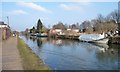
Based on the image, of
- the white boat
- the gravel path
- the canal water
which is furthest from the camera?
the white boat

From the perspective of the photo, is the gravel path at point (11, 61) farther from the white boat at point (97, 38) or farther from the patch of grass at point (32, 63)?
the white boat at point (97, 38)

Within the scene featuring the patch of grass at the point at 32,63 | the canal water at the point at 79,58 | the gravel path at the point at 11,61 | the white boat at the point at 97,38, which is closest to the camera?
the patch of grass at the point at 32,63

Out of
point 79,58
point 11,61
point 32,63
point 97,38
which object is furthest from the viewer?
point 97,38

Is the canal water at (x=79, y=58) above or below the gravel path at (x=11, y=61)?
A: below

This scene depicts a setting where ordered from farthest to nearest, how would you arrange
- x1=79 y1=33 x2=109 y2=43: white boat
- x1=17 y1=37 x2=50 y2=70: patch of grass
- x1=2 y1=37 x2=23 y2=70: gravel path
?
x1=79 y1=33 x2=109 y2=43: white boat
x1=2 y1=37 x2=23 y2=70: gravel path
x1=17 y1=37 x2=50 y2=70: patch of grass

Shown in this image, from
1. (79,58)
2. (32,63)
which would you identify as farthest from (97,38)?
(32,63)

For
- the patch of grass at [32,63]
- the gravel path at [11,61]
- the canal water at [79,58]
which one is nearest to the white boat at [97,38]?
the canal water at [79,58]

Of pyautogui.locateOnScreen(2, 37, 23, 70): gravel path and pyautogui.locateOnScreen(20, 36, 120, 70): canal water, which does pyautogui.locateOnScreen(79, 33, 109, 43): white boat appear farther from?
pyautogui.locateOnScreen(2, 37, 23, 70): gravel path

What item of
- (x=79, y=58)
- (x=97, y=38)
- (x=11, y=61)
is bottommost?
(x=79, y=58)

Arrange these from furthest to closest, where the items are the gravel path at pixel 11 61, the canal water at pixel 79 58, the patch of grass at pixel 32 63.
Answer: the canal water at pixel 79 58
the gravel path at pixel 11 61
the patch of grass at pixel 32 63

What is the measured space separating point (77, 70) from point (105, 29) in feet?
205

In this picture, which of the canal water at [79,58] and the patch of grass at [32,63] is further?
the canal water at [79,58]

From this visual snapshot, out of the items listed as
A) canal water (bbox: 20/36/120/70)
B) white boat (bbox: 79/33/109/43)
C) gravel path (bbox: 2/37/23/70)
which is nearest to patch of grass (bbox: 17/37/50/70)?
gravel path (bbox: 2/37/23/70)

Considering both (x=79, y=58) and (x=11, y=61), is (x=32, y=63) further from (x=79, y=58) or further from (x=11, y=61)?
(x=79, y=58)
